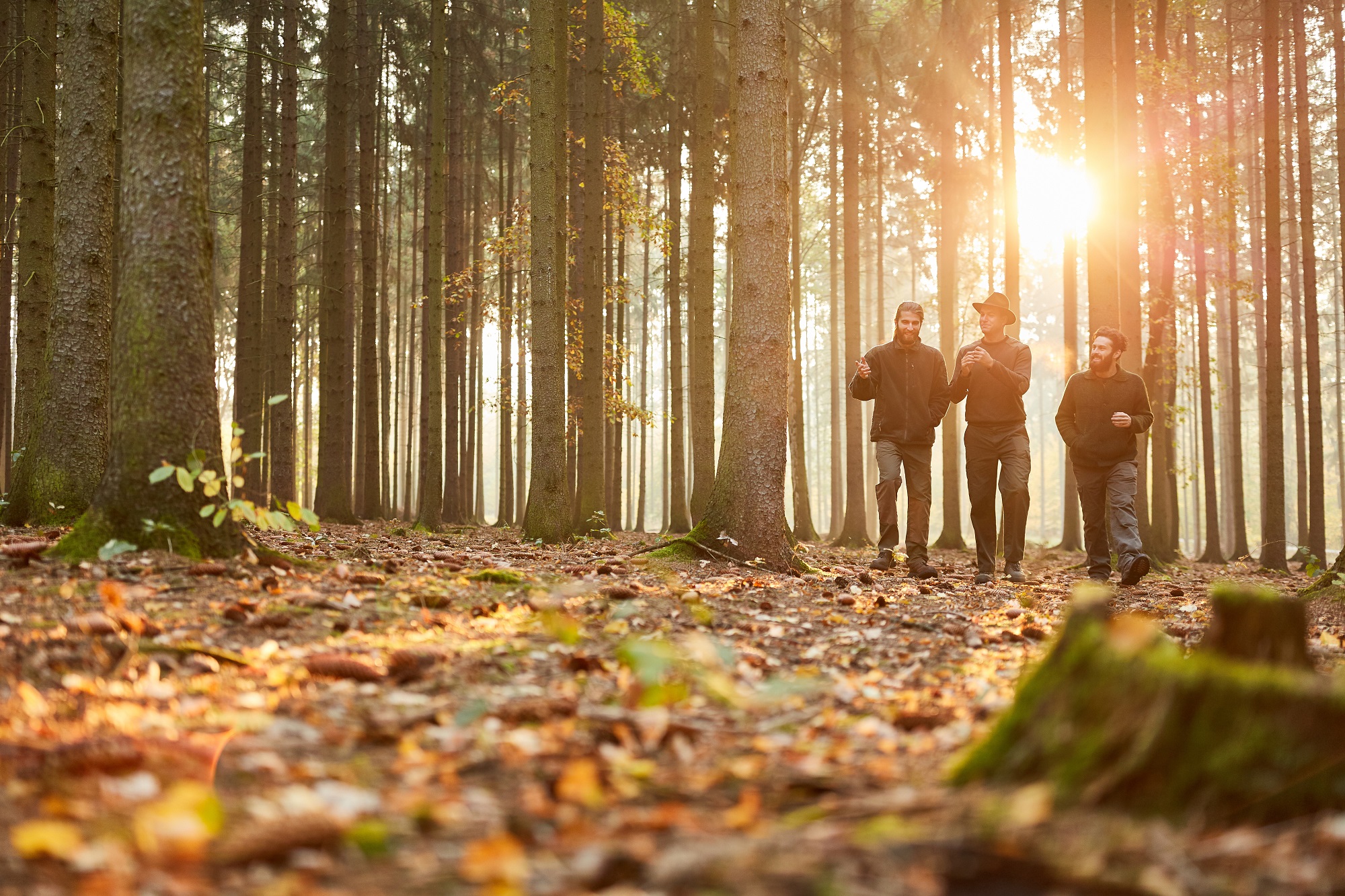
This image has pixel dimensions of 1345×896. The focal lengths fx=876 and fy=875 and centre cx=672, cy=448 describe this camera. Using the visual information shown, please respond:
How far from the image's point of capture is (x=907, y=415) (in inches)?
317

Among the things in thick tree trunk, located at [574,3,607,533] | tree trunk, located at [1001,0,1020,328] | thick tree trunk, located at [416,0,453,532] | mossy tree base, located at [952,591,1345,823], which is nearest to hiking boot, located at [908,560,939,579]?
thick tree trunk, located at [574,3,607,533]

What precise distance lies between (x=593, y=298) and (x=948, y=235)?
8009 millimetres

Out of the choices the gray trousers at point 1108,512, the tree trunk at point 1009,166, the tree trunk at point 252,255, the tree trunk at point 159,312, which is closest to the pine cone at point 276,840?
the tree trunk at point 159,312

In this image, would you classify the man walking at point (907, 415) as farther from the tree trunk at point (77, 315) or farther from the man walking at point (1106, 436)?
the tree trunk at point (77, 315)

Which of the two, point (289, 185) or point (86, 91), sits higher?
point (289, 185)

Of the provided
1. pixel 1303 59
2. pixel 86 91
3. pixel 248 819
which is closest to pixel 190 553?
pixel 248 819

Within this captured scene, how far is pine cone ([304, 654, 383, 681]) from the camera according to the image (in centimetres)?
295

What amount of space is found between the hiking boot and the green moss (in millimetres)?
3859

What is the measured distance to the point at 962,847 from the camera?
1588 millimetres

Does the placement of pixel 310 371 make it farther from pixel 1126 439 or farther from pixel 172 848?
pixel 172 848

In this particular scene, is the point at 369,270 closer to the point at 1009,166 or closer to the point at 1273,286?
the point at 1009,166

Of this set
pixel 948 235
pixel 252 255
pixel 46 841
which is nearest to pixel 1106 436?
pixel 46 841

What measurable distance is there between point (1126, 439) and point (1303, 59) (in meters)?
11.6

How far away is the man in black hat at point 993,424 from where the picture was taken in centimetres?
771
